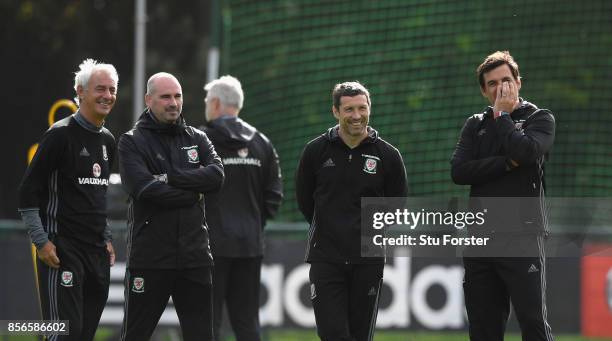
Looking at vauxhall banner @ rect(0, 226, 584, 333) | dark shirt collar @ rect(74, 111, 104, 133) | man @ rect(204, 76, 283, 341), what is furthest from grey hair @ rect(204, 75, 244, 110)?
vauxhall banner @ rect(0, 226, 584, 333)

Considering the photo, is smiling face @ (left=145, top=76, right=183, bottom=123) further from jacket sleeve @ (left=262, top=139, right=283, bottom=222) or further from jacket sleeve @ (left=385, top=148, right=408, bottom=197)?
jacket sleeve @ (left=262, top=139, right=283, bottom=222)

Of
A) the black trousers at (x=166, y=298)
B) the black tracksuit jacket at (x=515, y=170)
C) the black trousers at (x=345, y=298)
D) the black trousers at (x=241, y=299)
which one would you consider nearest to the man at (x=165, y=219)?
the black trousers at (x=166, y=298)

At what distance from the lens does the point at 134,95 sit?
11.2m

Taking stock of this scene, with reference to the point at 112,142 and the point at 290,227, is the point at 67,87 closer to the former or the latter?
the point at 290,227

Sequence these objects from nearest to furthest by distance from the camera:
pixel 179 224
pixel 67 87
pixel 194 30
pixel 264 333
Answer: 1. pixel 179 224
2. pixel 264 333
3. pixel 67 87
4. pixel 194 30

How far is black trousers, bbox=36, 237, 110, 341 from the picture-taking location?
652 cm

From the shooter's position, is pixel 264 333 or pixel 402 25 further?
pixel 402 25

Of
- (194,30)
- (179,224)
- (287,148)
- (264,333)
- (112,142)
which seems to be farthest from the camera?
(287,148)

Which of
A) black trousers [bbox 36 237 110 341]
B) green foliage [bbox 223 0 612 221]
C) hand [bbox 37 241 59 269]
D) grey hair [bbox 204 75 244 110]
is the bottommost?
black trousers [bbox 36 237 110 341]

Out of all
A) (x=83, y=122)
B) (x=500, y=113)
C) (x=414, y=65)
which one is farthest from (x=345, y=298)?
(x=414, y=65)

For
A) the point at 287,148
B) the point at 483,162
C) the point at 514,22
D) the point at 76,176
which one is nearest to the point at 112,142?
the point at 76,176

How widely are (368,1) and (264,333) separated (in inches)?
213

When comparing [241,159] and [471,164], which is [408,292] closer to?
[241,159]

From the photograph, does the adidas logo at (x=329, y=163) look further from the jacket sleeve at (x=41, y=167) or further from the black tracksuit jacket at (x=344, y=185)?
the jacket sleeve at (x=41, y=167)
